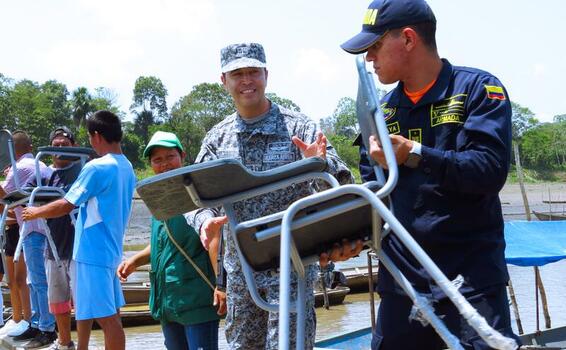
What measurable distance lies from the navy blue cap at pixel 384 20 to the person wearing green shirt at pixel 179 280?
2.17 m

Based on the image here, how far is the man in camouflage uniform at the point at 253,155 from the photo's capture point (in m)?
3.59

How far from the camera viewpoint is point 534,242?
29.9 ft

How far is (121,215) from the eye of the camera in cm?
579

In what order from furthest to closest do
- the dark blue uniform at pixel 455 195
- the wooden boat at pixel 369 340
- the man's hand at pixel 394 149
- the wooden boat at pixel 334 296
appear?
the wooden boat at pixel 334 296, the wooden boat at pixel 369 340, the dark blue uniform at pixel 455 195, the man's hand at pixel 394 149

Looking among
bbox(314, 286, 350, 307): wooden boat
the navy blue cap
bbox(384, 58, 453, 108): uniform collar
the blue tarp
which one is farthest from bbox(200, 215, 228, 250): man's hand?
bbox(314, 286, 350, 307): wooden boat

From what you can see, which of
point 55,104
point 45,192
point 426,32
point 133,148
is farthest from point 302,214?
point 55,104

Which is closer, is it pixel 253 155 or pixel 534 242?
pixel 253 155

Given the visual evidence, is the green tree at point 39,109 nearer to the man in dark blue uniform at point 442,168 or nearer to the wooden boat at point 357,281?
the wooden boat at point 357,281

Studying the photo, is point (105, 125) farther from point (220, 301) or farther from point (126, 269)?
point (220, 301)

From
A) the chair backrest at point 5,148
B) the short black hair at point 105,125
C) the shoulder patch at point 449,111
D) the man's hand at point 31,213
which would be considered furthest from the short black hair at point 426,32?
the chair backrest at point 5,148

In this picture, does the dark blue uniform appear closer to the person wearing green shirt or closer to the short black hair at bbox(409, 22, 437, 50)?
the short black hair at bbox(409, 22, 437, 50)

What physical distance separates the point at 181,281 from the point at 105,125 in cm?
157

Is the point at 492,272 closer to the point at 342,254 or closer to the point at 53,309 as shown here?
the point at 342,254

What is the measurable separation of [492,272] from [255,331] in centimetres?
130
